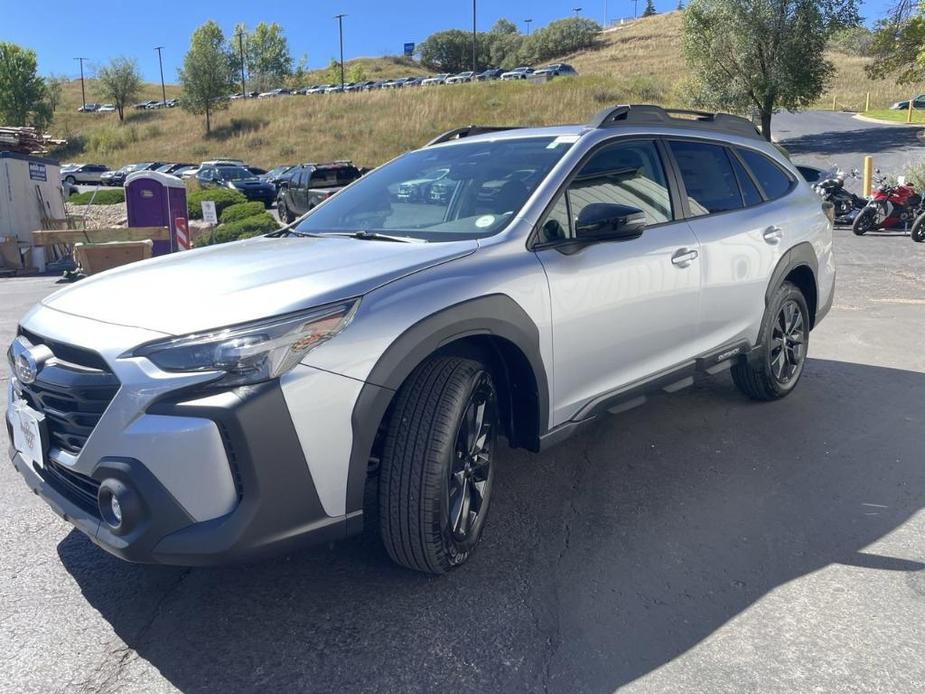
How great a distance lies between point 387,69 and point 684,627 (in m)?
122

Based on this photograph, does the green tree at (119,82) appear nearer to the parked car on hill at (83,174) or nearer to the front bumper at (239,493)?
the parked car on hill at (83,174)

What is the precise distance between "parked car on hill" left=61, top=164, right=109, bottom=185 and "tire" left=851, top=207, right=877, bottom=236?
123 ft

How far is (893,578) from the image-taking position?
3.02 meters

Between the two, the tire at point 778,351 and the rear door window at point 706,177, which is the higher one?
the rear door window at point 706,177

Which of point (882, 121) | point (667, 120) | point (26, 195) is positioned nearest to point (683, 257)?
point (667, 120)

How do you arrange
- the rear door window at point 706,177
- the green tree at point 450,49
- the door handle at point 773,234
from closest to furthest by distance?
1. the rear door window at point 706,177
2. the door handle at point 773,234
3. the green tree at point 450,49

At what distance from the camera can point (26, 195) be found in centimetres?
1575

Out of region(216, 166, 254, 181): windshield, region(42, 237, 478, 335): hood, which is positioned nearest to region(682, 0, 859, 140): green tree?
region(216, 166, 254, 181): windshield

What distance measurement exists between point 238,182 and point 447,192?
28.1m

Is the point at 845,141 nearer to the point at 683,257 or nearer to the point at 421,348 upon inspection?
the point at 683,257

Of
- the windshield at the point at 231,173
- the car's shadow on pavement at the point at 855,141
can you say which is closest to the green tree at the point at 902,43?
the car's shadow on pavement at the point at 855,141

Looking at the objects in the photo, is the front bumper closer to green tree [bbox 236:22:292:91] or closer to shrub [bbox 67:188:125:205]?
shrub [bbox 67:188:125:205]

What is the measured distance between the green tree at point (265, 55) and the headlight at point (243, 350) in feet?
315

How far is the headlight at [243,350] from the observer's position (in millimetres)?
2299
